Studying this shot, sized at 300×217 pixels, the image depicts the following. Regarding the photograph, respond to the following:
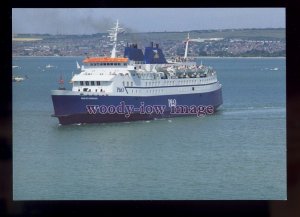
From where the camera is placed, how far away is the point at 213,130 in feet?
25.3

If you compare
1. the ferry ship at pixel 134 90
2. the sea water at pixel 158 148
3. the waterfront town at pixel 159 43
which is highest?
the waterfront town at pixel 159 43

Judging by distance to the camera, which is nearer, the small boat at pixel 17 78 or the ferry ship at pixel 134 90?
the small boat at pixel 17 78

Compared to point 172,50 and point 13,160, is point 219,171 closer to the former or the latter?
point 172,50

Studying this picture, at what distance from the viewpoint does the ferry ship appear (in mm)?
7734

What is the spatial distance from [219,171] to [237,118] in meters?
0.39

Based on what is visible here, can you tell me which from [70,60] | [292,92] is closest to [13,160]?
[70,60]

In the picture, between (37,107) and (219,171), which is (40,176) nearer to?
(37,107)

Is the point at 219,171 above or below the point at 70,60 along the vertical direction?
below

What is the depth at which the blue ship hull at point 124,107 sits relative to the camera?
25.3 feet

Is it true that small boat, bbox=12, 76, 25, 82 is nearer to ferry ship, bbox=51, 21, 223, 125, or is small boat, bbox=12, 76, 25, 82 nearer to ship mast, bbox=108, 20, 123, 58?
ferry ship, bbox=51, 21, 223, 125

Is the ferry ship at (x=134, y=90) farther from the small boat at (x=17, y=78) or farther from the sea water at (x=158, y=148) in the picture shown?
the small boat at (x=17, y=78)

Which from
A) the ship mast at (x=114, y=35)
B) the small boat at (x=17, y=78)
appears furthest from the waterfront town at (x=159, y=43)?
the small boat at (x=17, y=78)

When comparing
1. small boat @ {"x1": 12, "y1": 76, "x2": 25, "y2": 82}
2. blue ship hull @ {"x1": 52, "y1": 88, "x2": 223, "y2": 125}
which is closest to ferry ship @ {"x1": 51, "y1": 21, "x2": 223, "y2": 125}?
blue ship hull @ {"x1": 52, "y1": 88, "x2": 223, "y2": 125}
